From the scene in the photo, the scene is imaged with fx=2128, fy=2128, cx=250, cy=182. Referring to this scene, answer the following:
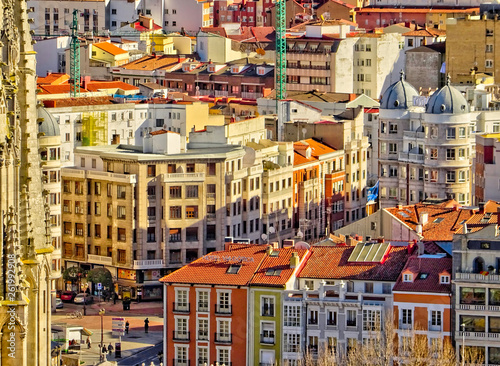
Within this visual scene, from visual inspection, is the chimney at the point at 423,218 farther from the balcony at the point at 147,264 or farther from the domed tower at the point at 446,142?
the domed tower at the point at 446,142

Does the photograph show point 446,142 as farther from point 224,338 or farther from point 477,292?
point 477,292

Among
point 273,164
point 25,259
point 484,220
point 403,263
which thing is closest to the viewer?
point 25,259

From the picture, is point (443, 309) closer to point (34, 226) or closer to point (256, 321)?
point (256, 321)

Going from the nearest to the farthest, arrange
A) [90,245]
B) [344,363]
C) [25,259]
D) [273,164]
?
1. [25,259]
2. [344,363]
3. [90,245]
4. [273,164]

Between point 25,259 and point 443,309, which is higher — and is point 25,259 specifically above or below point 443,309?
above

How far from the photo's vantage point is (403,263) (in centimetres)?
13450

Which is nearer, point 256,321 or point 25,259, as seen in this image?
point 25,259

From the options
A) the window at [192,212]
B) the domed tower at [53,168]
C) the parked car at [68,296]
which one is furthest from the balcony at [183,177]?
the parked car at [68,296]

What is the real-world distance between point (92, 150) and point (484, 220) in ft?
159

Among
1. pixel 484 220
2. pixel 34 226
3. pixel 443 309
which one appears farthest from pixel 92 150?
pixel 34 226

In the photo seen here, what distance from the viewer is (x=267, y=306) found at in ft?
445

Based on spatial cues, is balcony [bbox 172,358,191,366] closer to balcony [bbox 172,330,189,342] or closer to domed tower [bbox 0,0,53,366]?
balcony [bbox 172,330,189,342]

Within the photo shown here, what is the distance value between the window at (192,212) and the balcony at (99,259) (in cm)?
756

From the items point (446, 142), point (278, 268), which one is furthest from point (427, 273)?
point (446, 142)
